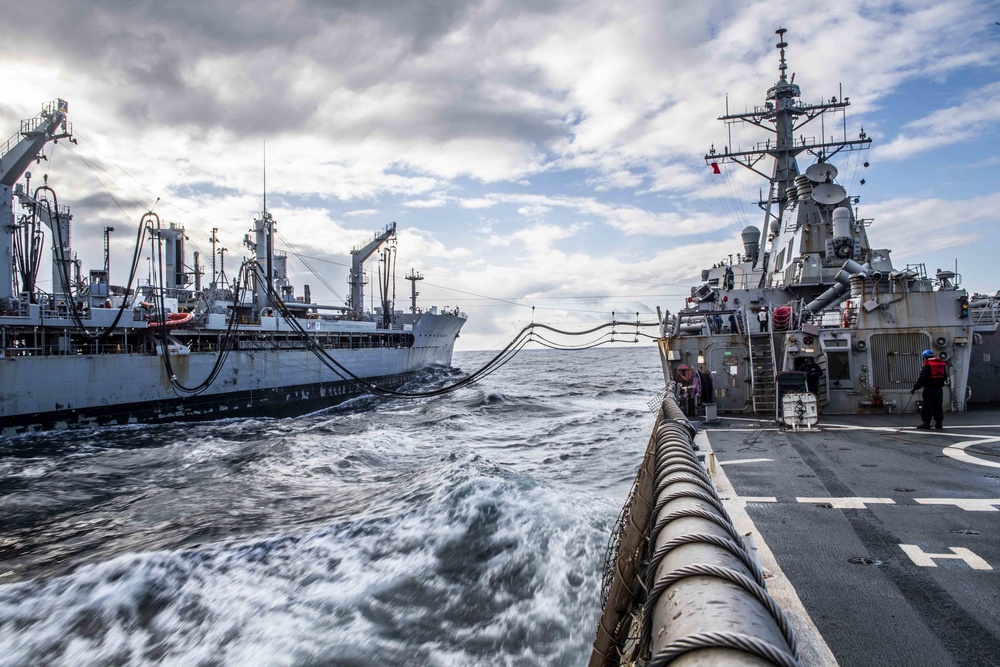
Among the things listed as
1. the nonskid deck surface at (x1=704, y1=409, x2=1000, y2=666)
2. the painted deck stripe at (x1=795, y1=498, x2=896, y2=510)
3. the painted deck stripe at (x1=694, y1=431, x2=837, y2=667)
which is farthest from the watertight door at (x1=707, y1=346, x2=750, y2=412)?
the painted deck stripe at (x1=694, y1=431, x2=837, y2=667)

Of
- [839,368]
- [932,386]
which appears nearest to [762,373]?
[839,368]

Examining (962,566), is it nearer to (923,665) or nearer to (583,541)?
(923,665)

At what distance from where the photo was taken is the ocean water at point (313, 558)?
4770 millimetres

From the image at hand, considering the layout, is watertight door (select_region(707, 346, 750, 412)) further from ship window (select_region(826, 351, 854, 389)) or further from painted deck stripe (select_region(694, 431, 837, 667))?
painted deck stripe (select_region(694, 431, 837, 667))

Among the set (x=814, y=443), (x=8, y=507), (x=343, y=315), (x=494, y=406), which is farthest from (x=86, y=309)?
(x=814, y=443)

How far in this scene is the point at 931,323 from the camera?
1191 cm

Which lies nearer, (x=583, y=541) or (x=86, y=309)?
(x=583, y=541)

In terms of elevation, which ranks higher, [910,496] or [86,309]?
[86,309]

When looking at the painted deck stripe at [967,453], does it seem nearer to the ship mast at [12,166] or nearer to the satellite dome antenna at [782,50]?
the satellite dome antenna at [782,50]

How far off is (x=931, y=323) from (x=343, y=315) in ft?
140

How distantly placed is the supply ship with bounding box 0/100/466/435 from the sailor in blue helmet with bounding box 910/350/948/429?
12.5 m

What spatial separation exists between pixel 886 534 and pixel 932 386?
636 cm

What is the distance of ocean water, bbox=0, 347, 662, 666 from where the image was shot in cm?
477

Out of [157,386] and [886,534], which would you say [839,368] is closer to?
[886,534]
